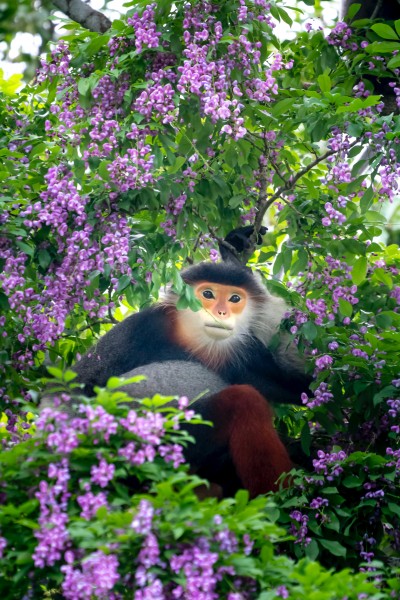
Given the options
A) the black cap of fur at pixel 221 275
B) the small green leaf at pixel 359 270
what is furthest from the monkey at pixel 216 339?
the small green leaf at pixel 359 270

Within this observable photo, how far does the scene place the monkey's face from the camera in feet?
17.2

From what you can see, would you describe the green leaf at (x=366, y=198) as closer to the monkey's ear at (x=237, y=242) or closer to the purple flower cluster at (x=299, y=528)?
the monkey's ear at (x=237, y=242)

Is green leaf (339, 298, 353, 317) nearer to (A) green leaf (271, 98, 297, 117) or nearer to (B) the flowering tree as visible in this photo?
(B) the flowering tree

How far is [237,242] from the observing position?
19.0 ft

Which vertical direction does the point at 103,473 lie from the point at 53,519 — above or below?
above

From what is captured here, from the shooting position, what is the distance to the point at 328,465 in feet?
15.6

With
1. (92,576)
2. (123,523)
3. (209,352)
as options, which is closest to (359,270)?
(209,352)

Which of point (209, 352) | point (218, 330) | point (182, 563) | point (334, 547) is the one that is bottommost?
point (334, 547)

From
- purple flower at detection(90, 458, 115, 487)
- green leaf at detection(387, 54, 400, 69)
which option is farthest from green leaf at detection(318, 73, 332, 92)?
purple flower at detection(90, 458, 115, 487)

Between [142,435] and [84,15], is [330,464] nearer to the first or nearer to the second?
[142,435]

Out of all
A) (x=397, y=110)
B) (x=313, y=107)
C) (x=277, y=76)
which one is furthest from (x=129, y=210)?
(x=397, y=110)

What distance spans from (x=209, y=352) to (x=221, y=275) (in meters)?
0.43

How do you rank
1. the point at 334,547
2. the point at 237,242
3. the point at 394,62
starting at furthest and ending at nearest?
the point at 237,242 → the point at 394,62 → the point at 334,547

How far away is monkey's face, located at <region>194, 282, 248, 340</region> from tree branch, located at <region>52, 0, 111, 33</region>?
61.9 inches
